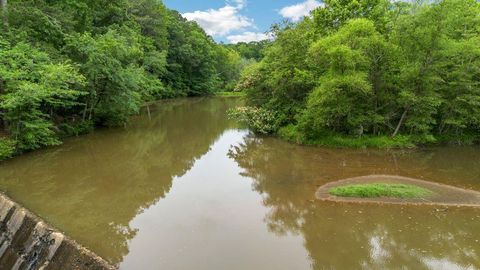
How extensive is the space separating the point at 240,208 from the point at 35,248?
634 cm

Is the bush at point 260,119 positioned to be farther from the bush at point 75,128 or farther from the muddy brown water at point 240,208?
the bush at point 75,128

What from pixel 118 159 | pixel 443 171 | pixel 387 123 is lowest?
pixel 118 159

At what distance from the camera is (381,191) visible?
13945 millimetres

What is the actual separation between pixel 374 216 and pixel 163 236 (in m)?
6.65

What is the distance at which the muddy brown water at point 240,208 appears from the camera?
990 centimetres

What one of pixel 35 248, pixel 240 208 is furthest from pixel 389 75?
pixel 35 248

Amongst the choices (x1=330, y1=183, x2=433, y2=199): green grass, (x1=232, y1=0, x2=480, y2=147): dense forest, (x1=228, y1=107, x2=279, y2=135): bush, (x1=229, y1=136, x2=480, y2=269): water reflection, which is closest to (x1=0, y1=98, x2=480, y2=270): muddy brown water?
(x1=229, y1=136, x2=480, y2=269): water reflection

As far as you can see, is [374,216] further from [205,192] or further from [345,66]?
[345,66]

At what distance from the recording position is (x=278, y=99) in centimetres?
2627

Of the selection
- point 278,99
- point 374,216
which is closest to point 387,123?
point 278,99

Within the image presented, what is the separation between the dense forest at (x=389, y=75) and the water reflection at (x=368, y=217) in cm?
261

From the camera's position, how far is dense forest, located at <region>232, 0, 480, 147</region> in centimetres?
2052

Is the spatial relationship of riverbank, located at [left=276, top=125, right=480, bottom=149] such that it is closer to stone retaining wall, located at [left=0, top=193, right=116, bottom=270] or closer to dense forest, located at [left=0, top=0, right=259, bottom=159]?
dense forest, located at [left=0, top=0, right=259, bottom=159]

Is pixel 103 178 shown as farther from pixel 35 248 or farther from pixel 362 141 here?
pixel 362 141
